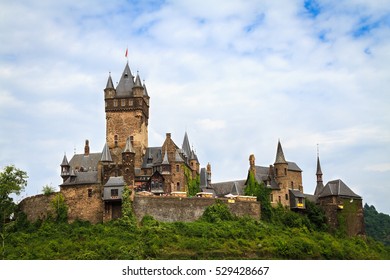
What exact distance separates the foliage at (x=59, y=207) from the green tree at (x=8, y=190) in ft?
12.2

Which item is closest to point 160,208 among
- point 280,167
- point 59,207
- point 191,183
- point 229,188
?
point 191,183

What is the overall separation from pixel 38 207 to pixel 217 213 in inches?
688

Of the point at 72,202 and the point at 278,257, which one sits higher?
the point at 72,202

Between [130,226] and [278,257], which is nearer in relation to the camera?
[278,257]

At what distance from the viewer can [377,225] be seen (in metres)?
117

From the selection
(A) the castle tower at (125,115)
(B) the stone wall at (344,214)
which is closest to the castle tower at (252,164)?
(B) the stone wall at (344,214)

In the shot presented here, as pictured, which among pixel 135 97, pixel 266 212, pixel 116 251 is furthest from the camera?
pixel 135 97

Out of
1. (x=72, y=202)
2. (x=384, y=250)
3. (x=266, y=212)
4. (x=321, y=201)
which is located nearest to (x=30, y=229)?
(x=72, y=202)

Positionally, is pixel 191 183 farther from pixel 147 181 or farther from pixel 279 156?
pixel 279 156

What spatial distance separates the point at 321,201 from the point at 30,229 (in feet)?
101

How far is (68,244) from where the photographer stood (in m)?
56.2

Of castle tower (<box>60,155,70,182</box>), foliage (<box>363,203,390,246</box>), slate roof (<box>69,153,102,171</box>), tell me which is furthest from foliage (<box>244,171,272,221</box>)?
foliage (<box>363,203,390,246</box>)

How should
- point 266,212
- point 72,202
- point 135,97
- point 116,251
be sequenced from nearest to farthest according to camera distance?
point 116,251
point 72,202
point 266,212
point 135,97

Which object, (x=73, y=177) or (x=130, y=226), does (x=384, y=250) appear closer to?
(x=130, y=226)
